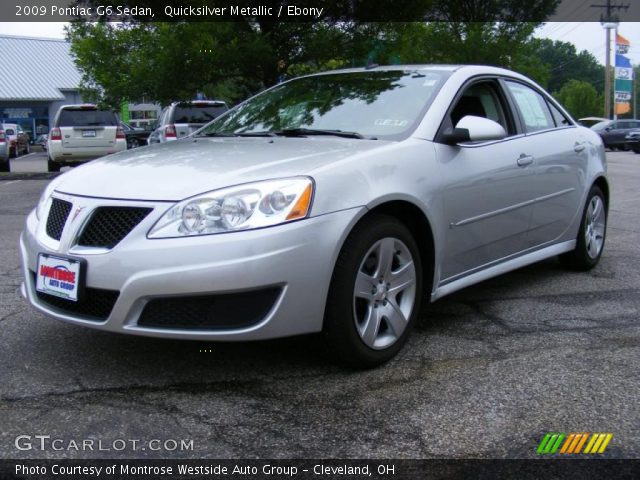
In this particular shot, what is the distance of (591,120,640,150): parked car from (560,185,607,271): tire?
96.4ft

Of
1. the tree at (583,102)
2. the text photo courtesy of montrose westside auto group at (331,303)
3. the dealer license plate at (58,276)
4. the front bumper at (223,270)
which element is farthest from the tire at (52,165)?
the tree at (583,102)

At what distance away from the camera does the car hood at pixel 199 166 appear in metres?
3.12

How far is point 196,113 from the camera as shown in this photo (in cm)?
1494

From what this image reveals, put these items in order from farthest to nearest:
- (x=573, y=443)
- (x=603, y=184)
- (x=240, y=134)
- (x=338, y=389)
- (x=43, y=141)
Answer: (x=43, y=141) → (x=603, y=184) → (x=240, y=134) → (x=338, y=389) → (x=573, y=443)

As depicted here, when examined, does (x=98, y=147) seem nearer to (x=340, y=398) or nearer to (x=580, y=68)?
(x=340, y=398)

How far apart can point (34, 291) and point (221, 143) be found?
123 cm

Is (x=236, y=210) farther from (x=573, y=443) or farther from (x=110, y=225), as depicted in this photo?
(x=573, y=443)

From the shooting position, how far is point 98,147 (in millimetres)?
17031

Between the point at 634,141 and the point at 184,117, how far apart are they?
75.0 feet

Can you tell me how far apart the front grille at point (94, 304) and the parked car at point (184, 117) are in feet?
37.1

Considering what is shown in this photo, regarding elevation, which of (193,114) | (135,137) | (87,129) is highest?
(135,137)

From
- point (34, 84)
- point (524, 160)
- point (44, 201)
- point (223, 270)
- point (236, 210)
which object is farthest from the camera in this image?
point (34, 84)

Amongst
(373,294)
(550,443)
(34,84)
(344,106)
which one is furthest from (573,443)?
(34,84)

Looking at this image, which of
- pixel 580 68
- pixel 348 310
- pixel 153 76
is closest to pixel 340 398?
pixel 348 310
